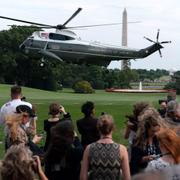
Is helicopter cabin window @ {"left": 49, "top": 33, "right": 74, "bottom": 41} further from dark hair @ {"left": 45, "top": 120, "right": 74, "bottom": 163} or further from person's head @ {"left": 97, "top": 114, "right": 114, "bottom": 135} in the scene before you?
dark hair @ {"left": 45, "top": 120, "right": 74, "bottom": 163}

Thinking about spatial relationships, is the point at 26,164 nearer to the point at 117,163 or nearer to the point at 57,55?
the point at 117,163

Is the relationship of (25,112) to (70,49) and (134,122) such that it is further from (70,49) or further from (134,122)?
(70,49)

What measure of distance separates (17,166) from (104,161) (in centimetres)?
250

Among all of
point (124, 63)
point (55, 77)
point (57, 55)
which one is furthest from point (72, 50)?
point (124, 63)

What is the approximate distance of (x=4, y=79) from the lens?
97.9m

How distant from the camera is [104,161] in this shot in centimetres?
687

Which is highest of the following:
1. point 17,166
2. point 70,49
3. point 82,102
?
point 70,49

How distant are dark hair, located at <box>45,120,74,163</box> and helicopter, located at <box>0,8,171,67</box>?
134 ft

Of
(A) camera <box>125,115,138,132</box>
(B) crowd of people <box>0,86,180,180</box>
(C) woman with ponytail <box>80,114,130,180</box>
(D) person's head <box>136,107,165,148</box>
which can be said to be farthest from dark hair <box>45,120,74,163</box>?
(A) camera <box>125,115,138,132</box>

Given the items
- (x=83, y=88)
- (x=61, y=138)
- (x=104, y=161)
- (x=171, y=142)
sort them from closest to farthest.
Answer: (x=171, y=142) < (x=61, y=138) < (x=104, y=161) < (x=83, y=88)

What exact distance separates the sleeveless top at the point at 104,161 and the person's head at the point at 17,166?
2347mm

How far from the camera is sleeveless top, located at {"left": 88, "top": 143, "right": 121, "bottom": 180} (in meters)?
6.86

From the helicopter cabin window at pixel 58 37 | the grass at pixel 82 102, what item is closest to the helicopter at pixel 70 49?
the helicopter cabin window at pixel 58 37

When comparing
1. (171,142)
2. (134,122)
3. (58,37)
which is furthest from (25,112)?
(58,37)
